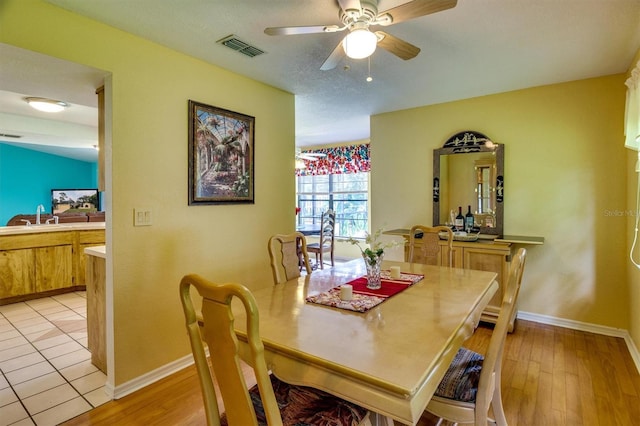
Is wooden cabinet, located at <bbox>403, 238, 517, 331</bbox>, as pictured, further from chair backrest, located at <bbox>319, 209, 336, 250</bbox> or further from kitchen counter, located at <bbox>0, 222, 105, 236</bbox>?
kitchen counter, located at <bbox>0, 222, 105, 236</bbox>

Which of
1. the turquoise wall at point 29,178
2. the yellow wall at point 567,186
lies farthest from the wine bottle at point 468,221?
the turquoise wall at point 29,178

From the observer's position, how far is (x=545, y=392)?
2.14 meters

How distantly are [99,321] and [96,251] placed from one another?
0.53 m

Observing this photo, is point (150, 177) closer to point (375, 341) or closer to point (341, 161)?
point (375, 341)

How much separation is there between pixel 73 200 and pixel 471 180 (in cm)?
929

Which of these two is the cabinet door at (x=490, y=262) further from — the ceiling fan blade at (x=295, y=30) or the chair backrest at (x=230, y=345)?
the chair backrest at (x=230, y=345)

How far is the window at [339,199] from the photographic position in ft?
21.0

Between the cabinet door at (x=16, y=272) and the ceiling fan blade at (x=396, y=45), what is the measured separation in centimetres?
483

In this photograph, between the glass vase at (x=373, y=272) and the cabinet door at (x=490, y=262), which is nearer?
the glass vase at (x=373, y=272)

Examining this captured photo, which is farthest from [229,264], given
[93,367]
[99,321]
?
[93,367]

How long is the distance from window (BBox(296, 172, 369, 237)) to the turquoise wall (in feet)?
20.9

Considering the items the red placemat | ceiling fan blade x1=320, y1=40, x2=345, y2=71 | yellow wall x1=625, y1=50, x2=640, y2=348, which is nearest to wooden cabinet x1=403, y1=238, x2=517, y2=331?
yellow wall x1=625, y1=50, x2=640, y2=348

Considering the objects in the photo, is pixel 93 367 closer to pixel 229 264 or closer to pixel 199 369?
pixel 229 264

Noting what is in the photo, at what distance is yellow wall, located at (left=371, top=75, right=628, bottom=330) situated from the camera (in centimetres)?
299
